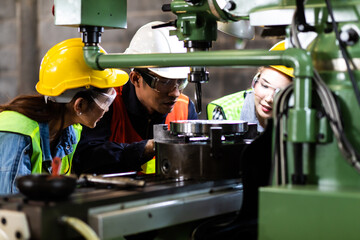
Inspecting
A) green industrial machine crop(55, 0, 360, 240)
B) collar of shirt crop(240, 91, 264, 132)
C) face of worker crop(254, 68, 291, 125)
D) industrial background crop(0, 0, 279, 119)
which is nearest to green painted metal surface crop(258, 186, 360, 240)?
green industrial machine crop(55, 0, 360, 240)

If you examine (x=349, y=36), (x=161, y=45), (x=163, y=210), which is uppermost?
(x=161, y=45)

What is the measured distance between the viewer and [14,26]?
5828mm

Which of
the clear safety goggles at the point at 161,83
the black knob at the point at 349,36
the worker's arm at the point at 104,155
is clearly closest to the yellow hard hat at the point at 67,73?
the worker's arm at the point at 104,155

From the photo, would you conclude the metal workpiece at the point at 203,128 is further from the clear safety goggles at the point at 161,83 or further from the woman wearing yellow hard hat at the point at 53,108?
the clear safety goggles at the point at 161,83

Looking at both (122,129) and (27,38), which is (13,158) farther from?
(27,38)

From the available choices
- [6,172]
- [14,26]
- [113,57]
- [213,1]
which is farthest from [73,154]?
[14,26]

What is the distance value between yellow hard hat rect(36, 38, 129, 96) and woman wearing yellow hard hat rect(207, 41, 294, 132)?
0.82 meters

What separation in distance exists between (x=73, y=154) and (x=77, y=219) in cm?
140

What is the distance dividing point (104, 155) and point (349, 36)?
1452 mm

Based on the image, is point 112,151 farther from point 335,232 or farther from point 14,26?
point 14,26

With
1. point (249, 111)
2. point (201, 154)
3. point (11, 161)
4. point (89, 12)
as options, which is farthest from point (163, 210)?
point (249, 111)

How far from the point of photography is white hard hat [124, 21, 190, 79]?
2.67 metres

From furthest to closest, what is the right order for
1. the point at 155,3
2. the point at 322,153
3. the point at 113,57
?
the point at 155,3
the point at 113,57
the point at 322,153

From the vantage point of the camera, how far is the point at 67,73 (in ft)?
7.20
